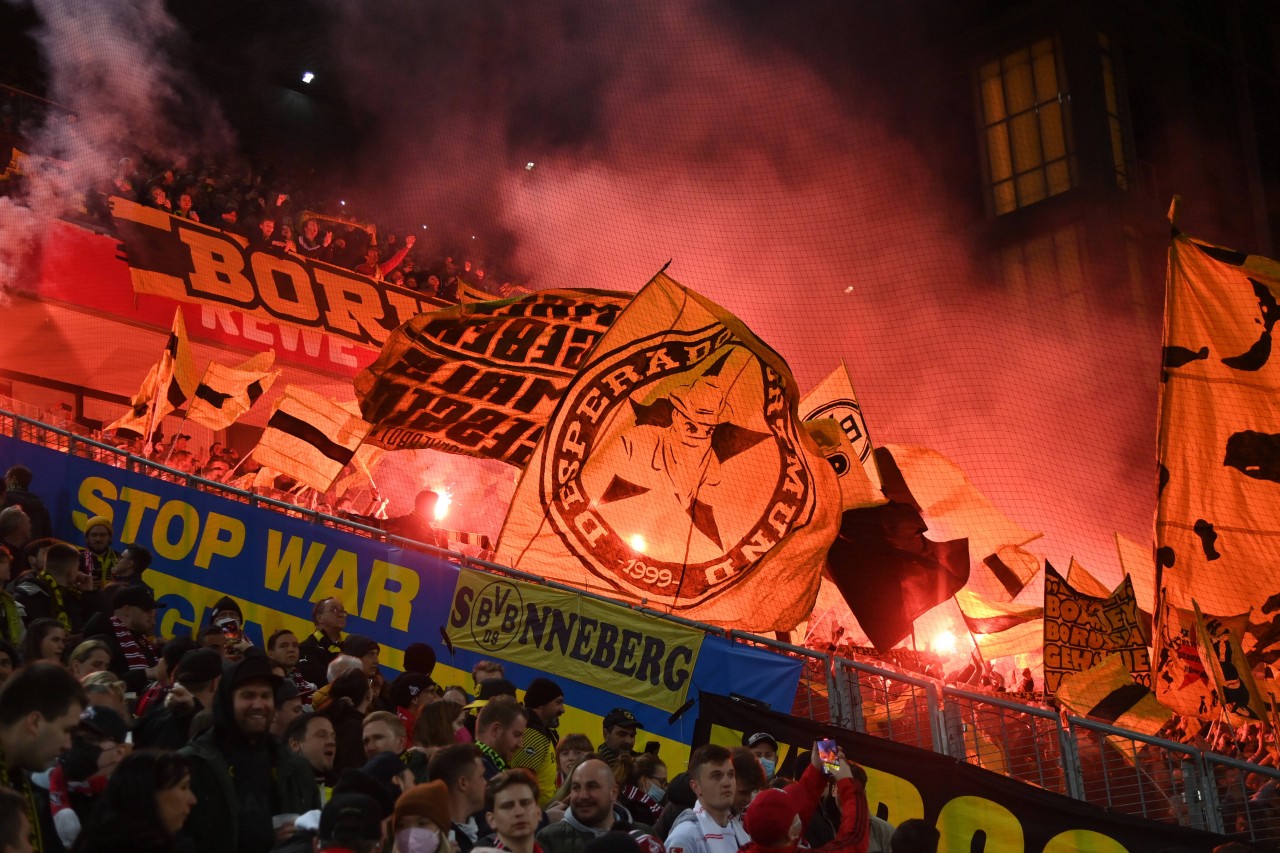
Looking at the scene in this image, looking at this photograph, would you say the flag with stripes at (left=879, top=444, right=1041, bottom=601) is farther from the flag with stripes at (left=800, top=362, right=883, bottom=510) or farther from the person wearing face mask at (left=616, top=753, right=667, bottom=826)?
the person wearing face mask at (left=616, top=753, right=667, bottom=826)

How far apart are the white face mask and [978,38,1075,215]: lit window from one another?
1763cm

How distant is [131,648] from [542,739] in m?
1.69

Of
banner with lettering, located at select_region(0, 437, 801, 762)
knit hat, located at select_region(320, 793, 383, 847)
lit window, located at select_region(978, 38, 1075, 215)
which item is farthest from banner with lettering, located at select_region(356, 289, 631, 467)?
lit window, located at select_region(978, 38, 1075, 215)

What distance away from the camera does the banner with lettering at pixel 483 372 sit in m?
8.16

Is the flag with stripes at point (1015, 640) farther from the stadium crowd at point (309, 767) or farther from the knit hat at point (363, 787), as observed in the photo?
the knit hat at point (363, 787)

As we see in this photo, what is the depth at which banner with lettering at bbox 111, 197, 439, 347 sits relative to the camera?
14.3 m

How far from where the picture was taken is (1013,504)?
18.5 meters

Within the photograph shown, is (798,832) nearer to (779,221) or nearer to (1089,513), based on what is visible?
(1089,513)

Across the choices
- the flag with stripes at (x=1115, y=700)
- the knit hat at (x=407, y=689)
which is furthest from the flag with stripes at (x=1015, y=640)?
the knit hat at (x=407, y=689)

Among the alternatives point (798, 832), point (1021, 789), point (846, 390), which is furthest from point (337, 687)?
point (846, 390)

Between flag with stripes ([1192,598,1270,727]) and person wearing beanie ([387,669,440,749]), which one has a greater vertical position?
flag with stripes ([1192,598,1270,727])

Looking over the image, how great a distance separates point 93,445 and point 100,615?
3837 millimetres

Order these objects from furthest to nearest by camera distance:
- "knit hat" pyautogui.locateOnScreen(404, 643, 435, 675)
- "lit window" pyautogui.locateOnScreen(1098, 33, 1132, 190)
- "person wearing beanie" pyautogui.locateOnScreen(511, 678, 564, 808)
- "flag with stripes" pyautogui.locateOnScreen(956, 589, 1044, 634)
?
1. "lit window" pyautogui.locateOnScreen(1098, 33, 1132, 190)
2. "flag with stripes" pyautogui.locateOnScreen(956, 589, 1044, 634)
3. "knit hat" pyautogui.locateOnScreen(404, 643, 435, 675)
4. "person wearing beanie" pyautogui.locateOnScreen(511, 678, 564, 808)

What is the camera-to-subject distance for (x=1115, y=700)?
24.0 feet
